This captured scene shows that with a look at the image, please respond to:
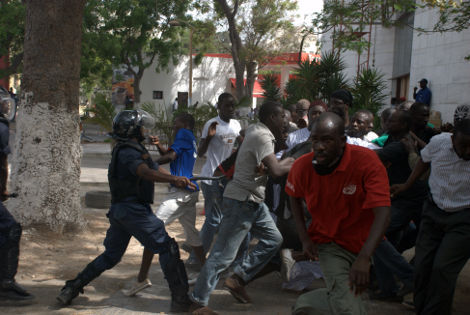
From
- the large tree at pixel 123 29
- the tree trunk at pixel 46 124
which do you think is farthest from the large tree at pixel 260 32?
the tree trunk at pixel 46 124

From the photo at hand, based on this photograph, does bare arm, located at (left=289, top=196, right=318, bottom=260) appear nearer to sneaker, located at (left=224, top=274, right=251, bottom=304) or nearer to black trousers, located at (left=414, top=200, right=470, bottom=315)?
black trousers, located at (left=414, top=200, right=470, bottom=315)

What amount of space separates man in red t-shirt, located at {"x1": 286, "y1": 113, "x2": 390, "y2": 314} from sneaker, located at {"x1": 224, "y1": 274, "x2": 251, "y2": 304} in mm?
1514

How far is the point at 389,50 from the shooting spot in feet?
78.1

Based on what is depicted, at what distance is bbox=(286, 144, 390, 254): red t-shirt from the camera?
10.3 ft

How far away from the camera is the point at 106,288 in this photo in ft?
17.3

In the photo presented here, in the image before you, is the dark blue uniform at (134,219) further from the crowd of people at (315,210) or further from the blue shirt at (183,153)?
the blue shirt at (183,153)

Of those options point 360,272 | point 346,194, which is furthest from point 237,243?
point 360,272

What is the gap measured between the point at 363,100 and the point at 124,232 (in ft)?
29.4

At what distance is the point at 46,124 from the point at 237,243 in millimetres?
3361

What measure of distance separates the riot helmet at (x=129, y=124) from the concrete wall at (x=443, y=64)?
11.3m

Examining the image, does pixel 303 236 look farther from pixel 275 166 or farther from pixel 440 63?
pixel 440 63

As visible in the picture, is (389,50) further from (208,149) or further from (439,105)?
(208,149)

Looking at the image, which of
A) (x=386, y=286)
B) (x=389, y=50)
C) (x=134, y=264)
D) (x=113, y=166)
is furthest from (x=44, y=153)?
(x=389, y=50)

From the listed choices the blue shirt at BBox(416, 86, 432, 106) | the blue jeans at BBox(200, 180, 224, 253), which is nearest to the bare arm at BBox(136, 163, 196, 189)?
the blue jeans at BBox(200, 180, 224, 253)
